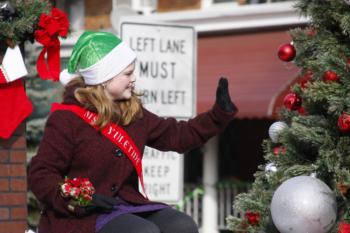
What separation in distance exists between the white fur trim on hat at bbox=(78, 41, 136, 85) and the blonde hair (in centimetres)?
4

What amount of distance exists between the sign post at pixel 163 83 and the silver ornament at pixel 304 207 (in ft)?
9.51

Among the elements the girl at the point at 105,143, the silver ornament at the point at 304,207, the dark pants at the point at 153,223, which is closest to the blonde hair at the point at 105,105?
the girl at the point at 105,143

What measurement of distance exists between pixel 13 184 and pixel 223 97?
1.78 m

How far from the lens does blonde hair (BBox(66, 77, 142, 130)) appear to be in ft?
15.8

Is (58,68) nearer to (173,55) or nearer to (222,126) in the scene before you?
(222,126)

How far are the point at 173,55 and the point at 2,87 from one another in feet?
8.01

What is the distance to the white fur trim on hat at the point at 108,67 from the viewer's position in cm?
493

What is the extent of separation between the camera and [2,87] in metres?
6.04

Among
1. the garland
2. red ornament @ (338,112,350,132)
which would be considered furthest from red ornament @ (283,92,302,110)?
the garland

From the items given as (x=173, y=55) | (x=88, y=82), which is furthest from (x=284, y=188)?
(x=173, y=55)

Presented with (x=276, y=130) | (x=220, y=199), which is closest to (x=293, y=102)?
(x=276, y=130)

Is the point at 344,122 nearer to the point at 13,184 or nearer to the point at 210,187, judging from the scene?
the point at 13,184

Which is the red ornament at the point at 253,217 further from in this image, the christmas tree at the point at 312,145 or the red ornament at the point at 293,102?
the red ornament at the point at 293,102

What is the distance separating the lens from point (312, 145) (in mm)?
5676
